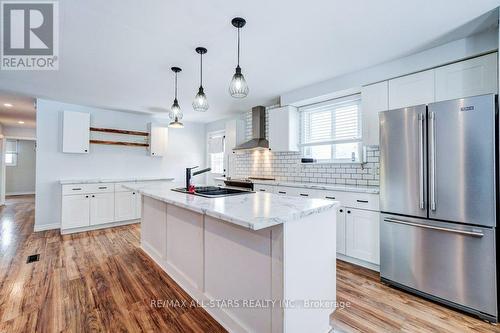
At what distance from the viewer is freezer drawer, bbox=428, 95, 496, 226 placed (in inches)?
72.4

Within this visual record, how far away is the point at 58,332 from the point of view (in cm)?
169

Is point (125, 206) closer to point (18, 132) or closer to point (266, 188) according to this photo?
point (266, 188)

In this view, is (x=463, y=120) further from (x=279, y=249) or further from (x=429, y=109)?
(x=279, y=249)

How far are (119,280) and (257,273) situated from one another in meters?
1.82

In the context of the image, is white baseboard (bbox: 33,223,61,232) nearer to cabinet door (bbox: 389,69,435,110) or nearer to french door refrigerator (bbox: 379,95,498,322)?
french door refrigerator (bbox: 379,95,498,322)

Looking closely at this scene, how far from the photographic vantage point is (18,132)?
7.39 metres

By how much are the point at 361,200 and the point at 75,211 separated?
4766mm

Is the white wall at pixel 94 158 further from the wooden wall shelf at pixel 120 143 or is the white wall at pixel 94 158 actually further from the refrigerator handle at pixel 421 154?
the refrigerator handle at pixel 421 154

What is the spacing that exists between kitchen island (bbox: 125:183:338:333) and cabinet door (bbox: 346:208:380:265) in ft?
3.72

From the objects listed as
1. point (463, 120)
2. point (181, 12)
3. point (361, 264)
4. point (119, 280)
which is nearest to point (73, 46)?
point (181, 12)

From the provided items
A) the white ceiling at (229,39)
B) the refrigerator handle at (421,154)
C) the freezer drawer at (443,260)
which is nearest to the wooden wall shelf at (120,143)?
the white ceiling at (229,39)

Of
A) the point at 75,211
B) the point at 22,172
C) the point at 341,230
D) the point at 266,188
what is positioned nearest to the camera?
the point at 341,230

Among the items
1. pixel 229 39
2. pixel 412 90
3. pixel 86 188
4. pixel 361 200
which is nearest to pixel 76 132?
pixel 86 188

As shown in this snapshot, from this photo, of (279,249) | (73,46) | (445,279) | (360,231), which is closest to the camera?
(279,249)
